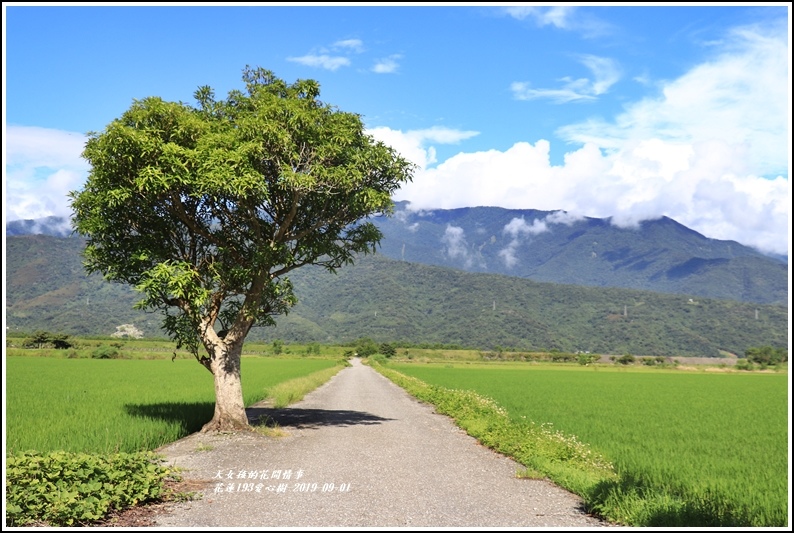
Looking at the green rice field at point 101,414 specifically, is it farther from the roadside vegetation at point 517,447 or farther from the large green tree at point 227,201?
the large green tree at point 227,201

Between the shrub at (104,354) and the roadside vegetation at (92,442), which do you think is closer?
the roadside vegetation at (92,442)

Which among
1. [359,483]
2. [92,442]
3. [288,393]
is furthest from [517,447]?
[288,393]

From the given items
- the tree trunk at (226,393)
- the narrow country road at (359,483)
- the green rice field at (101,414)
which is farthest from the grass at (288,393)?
the tree trunk at (226,393)

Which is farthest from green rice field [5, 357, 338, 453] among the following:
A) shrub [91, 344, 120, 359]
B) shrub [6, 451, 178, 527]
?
shrub [91, 344, 120, 359]

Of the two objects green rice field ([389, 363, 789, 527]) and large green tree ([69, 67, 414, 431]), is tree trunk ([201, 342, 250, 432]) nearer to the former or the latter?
large green tree ([69, 67, 414, 431])

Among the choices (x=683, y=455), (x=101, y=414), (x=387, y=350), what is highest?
(x=101, y=414)

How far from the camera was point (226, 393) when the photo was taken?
1947 centimetres

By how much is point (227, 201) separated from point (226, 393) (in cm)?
660

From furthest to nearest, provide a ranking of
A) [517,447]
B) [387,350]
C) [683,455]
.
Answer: [387,350] < [683,455] < [517,447]

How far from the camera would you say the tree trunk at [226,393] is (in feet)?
63.3

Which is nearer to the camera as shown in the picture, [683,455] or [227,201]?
[683,455]

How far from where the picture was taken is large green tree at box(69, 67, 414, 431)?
17.4 m

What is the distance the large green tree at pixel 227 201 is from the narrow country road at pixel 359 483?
387cm

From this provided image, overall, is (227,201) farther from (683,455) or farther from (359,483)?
(683,455)
